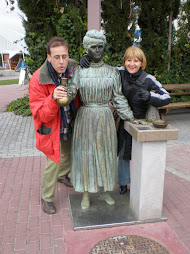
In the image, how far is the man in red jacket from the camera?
2557 millimetres

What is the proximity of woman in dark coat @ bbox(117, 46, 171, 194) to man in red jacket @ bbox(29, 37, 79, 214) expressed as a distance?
1.92ft

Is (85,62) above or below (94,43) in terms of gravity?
below

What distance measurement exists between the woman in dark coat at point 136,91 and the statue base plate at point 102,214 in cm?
57

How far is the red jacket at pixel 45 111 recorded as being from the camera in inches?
99.9

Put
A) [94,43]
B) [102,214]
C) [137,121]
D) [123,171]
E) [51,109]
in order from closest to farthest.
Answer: [51,109] < [94,43] < [137,121] < [102,214] < [123,171]

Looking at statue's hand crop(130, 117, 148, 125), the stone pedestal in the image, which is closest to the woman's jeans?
the stone pedestal

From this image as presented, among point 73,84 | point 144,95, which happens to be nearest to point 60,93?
point 73,84

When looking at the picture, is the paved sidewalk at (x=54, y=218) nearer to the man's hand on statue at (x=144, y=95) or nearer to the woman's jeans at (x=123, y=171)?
the woman's jeans at (x=123, y=171)

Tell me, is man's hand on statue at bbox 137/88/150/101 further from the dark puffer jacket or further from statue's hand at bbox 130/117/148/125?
statue's hand at bbox 130/117/148/125

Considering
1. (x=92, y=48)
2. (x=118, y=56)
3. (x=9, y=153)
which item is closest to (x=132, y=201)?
(x=92, y=48)

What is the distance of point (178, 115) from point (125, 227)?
20.8 ft

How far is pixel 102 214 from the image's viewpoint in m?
3.00

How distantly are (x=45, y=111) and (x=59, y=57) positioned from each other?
1.82 feet

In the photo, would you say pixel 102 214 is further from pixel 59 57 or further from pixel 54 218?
pixel 59 57
